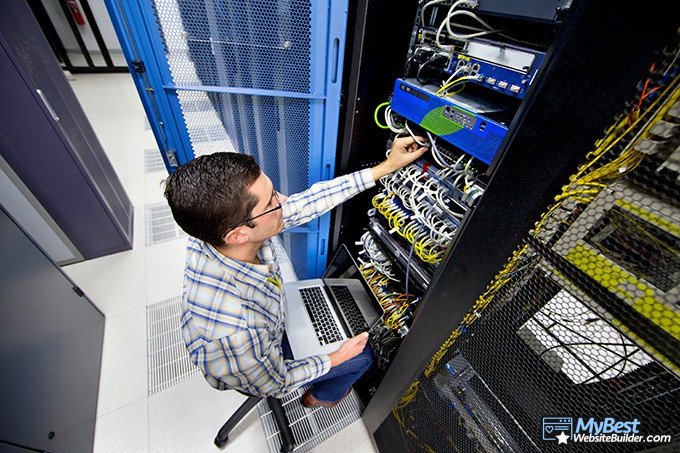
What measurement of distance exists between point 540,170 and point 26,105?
256cm

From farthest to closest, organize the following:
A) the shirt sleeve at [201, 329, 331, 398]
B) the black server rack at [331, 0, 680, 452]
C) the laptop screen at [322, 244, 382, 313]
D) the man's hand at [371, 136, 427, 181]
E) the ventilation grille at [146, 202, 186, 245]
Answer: the ventilation grille at [146, 202, 186, 245]
the laptop screen at [322, 244, 382, 313]
the man's hand at [371, 136, 427, 181]
the shirt sleeve at [201, 329, 331, 398]
the black server rack at [331, 0, 680, 452]

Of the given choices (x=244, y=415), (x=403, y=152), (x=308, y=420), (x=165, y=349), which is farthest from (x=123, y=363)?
(x=403, y=152)

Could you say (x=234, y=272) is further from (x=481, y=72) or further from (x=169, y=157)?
(x=481, y=72)

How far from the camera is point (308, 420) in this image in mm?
1483

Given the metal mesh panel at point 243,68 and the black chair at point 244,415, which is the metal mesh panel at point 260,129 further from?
the black chair at point 244,415

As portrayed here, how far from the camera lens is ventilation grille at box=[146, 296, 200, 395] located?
63.9 inches

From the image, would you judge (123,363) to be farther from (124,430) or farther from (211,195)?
(211,195)

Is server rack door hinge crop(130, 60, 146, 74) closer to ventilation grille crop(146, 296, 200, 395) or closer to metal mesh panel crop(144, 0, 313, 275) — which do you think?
metal mesh panel crop(144, 0, 313, 275)

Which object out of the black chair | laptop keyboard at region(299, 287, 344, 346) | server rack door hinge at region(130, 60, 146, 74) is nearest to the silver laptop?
laptop keyboard at region(299, 287, 344, 346)

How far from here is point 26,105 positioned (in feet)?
5.26

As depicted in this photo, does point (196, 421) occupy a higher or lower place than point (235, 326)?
lower

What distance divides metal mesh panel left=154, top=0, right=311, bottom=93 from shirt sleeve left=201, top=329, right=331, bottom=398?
989 mm

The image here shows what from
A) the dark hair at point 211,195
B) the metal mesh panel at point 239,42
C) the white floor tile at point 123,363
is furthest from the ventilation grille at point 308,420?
the metal mesh panel at point 239,42

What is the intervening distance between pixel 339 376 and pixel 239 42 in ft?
4.96
